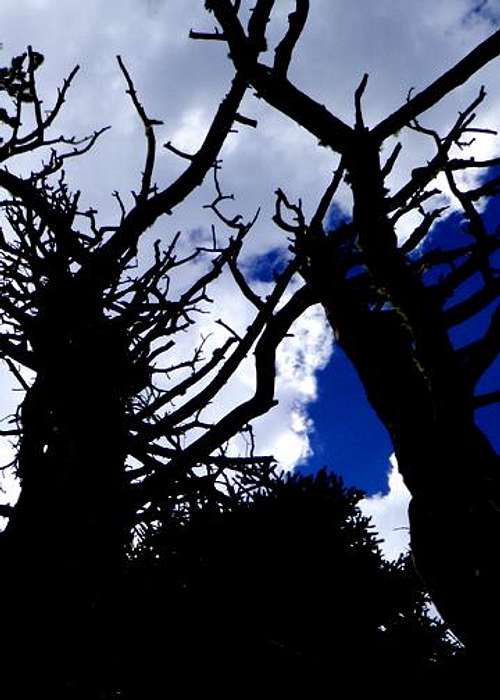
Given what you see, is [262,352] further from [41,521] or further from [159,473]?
[41,521]

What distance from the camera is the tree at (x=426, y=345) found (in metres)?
3.23

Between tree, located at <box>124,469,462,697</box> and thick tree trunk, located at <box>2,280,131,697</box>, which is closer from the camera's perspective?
thick tree trunk, located at <box>2,280,131,697</box>

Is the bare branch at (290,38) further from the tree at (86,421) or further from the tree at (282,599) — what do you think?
the tree at (282,599)

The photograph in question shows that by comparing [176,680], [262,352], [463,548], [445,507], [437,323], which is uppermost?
[262,352]

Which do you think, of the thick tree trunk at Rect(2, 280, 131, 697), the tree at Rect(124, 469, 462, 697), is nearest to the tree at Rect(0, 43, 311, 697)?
the thick tree trunk at Rect(2, 280, 131, 697)

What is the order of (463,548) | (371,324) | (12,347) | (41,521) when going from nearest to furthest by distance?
(463,548), (371,324), (41,521), (12,347)

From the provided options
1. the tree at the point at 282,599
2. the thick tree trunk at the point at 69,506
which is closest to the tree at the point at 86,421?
the thick tree trunk at the point at 69,506

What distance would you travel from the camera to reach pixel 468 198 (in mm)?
3697

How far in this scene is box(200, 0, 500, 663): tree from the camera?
3.23 meters

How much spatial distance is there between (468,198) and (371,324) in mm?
1141

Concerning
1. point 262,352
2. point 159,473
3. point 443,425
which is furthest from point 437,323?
point 159,473

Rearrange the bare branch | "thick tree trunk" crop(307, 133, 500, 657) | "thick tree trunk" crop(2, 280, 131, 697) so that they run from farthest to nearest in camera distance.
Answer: "thick tree trunk" crop(2, 280, 131, 697) < the bare branch < "thick tree trunk" crop(307, 133, 500, 657)

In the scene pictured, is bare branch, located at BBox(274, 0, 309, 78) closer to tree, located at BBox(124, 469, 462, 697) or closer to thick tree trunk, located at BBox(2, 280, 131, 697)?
thick tree trunk, located at BBox(2, 280, 131, 697)

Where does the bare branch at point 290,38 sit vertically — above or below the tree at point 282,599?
above
